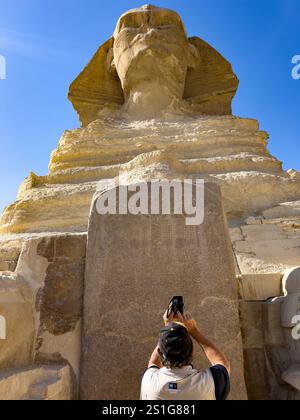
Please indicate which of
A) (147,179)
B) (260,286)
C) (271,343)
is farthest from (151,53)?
(271,343)

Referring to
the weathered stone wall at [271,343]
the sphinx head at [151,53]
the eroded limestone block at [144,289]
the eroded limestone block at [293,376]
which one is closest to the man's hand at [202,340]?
the eroded limestone block at [144,289]

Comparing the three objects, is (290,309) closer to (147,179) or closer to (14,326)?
(14,326)

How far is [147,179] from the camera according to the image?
4113mm

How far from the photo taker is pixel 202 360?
196 centimetres

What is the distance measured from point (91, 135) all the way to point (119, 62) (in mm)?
2685

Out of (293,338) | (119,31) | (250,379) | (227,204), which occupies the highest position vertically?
(119,31)

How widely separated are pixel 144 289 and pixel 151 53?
7092 mm

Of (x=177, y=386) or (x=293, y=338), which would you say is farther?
(x=293, y=338)

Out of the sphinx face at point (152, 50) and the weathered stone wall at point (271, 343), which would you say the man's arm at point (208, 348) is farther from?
the sphinx face at point (152, 50)

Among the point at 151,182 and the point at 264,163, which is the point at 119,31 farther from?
the point at 151,182

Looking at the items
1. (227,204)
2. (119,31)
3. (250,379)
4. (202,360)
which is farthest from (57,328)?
(119,31)

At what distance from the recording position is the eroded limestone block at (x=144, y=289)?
195cm

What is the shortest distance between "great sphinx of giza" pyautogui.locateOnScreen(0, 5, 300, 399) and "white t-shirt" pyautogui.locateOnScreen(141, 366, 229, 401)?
635 mm
